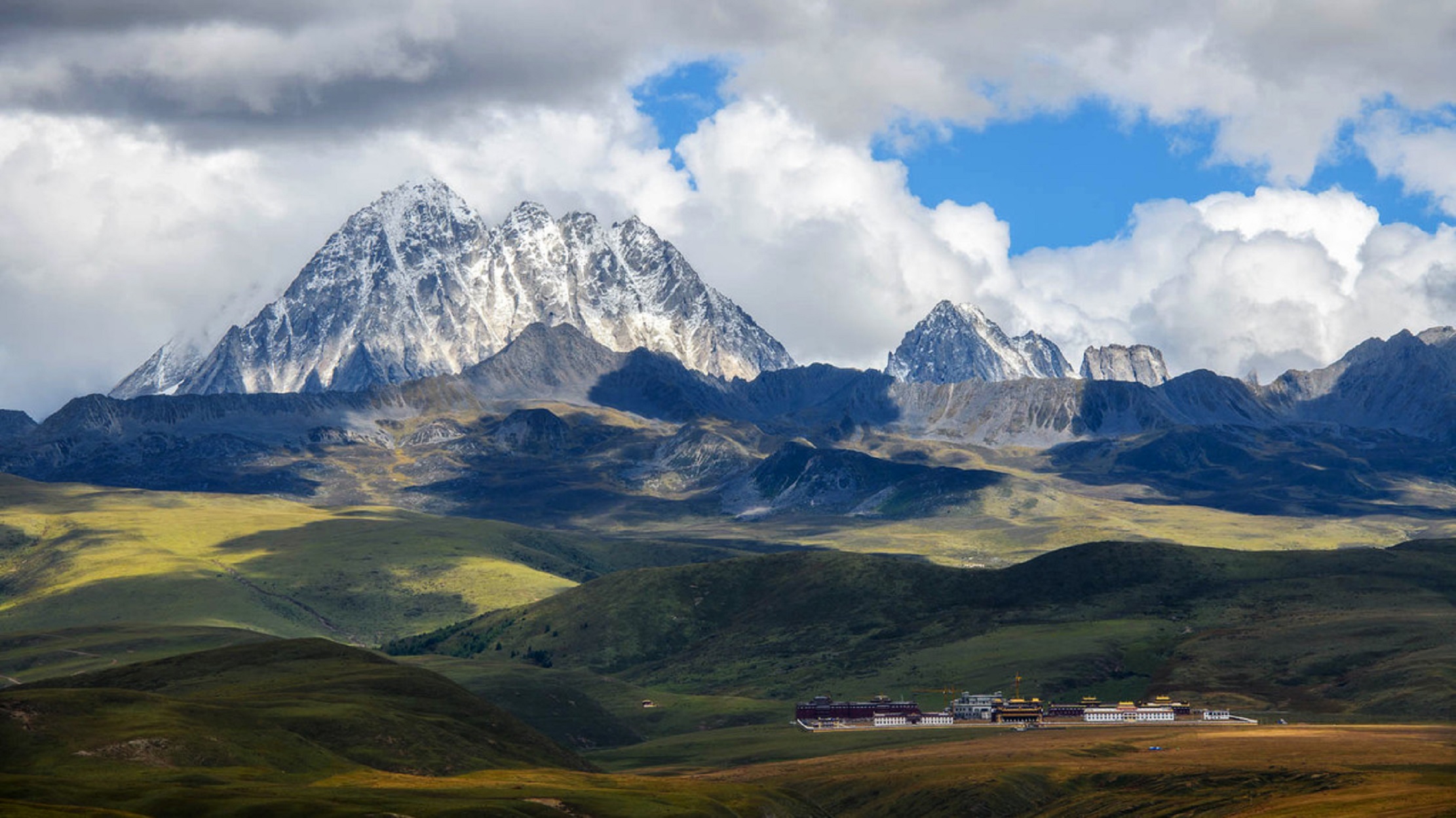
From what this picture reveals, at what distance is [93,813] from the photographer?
184125 millimetres

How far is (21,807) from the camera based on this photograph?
182m

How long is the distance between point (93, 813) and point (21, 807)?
665 centimetres
